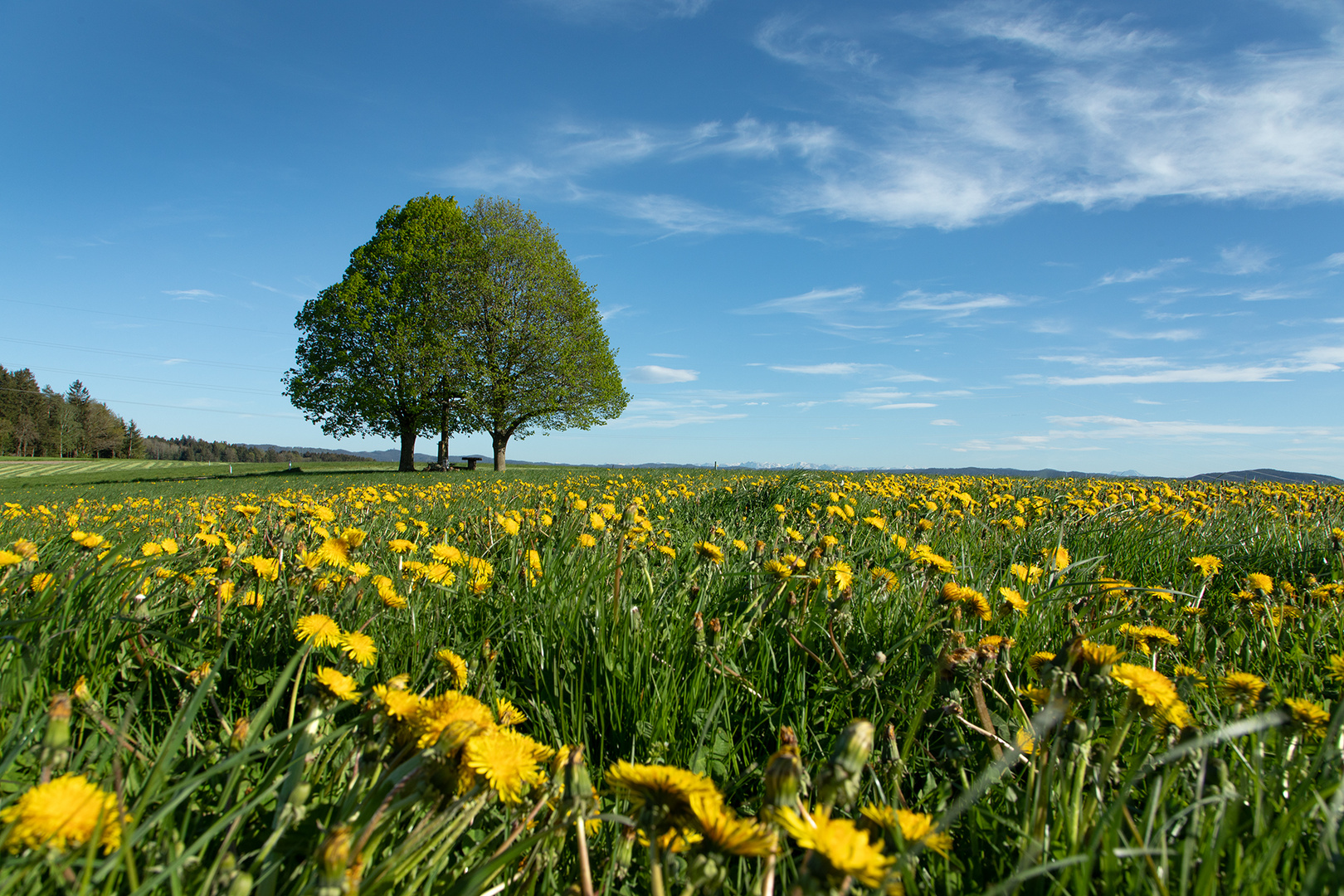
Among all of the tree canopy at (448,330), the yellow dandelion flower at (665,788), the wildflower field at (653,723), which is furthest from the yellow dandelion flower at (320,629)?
the tree canopy at (448,330)

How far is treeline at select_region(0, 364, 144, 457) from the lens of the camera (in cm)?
7775

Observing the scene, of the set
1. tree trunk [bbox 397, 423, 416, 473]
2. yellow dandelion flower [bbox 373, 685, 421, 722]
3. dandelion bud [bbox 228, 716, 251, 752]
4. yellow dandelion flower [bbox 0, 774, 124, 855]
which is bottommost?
dandelion bud [bbox 228, 716, 251, 752]

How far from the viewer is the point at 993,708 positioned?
73.7 inches

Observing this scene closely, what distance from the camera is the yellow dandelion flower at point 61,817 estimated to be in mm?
768

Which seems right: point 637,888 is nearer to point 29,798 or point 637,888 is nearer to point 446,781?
point 446,781

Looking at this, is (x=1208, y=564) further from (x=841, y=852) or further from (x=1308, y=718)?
(x=841, y=852)

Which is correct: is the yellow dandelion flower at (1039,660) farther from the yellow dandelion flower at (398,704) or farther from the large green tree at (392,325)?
the large green tree at (392,325)

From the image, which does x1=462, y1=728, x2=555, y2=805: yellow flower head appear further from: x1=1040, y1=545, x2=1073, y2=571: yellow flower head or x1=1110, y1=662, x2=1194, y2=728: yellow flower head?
x1=1040, y1=545, x2=1073, y2=571: yellow flower head

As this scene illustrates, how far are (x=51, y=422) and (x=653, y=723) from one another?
116518 millimetres

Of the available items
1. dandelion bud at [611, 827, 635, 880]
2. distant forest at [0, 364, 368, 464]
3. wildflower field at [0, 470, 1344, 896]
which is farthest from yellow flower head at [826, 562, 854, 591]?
distant forest at [0, 364, 368, 464]

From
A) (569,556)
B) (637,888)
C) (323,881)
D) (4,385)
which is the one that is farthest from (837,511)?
(4,385)

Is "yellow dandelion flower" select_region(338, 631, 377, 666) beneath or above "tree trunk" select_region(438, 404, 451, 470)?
beneath

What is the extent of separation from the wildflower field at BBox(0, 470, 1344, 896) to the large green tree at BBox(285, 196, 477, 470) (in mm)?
24933

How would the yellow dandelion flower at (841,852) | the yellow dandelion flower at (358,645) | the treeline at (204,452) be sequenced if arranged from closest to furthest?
the yellow dandelion flower at (841,852) → the yellow dandelion flower at (358,645) → the treeline at (204,452)
